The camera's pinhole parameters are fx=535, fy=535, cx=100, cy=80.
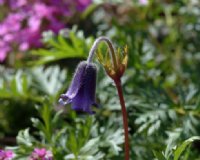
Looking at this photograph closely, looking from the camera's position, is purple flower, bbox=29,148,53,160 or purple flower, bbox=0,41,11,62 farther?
purple flower, bbox=0,41,11,62

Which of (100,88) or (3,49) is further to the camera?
(3,49)

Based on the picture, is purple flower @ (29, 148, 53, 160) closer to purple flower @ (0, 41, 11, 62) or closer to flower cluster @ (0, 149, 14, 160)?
flower cluster @ (0, 149, 14, 160)

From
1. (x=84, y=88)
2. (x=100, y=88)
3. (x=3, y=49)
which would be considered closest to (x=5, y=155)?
(x=84, y=88)

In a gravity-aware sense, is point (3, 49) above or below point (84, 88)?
above

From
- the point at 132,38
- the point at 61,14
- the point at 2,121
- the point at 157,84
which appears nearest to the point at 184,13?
the point at 132,38

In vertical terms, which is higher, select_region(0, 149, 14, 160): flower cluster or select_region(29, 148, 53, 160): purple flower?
select_region(0, 149, 14, 160): flower cluster

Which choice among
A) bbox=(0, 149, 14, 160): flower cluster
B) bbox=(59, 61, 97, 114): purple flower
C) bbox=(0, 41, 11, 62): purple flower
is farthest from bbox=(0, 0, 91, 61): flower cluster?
bbox=(59, 61, 97, 114): purple flower

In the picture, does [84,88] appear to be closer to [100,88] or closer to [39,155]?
[39,155]

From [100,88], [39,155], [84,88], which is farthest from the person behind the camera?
[100,88]
